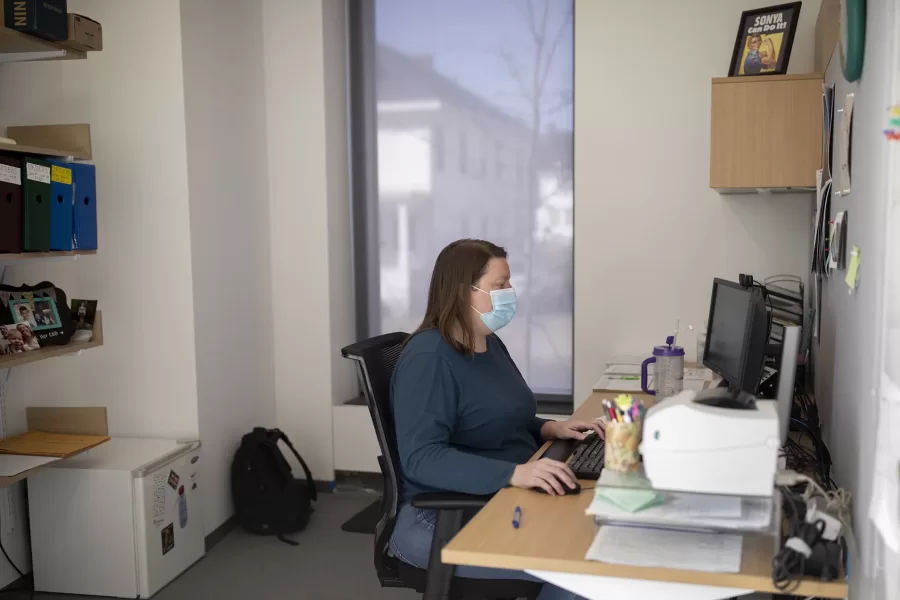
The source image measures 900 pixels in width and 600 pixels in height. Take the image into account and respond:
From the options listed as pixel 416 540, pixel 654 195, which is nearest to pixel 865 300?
pixel 416 540

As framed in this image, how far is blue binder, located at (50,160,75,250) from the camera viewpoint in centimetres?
280

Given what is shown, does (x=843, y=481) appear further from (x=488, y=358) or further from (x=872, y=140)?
(x=488, y=358)

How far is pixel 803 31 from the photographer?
11.4ft

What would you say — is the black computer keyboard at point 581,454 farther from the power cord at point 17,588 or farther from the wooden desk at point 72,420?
the power cord at point 17,588

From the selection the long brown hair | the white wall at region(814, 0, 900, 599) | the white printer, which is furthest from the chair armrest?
the white wall at region(814, 0, 900, 599)

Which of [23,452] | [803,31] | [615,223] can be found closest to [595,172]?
[615,223]

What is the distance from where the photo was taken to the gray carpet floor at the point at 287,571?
3.12 m

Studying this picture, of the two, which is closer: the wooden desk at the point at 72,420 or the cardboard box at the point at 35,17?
the cardboard box at the point at 35,17

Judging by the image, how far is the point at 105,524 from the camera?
311cm

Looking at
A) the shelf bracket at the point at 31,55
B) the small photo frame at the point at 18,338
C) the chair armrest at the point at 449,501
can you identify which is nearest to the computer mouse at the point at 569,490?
the chair armrest at the point at 449,501

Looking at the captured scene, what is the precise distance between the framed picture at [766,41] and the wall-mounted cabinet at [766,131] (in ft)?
0.40

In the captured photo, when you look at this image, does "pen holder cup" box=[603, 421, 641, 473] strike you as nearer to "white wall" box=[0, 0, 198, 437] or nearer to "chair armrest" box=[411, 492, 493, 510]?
"chair armrest" box=[411, 492, 493, 510]

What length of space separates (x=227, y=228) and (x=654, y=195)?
1.85m

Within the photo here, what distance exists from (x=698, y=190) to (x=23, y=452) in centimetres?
278
